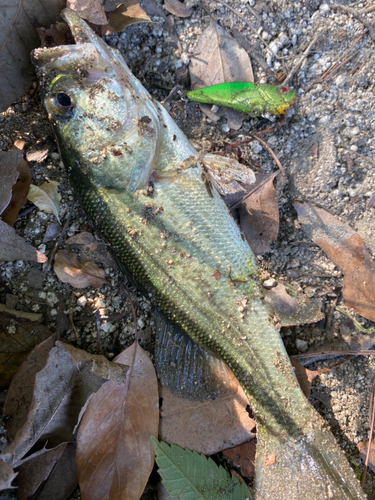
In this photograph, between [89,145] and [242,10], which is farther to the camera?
[242,10]

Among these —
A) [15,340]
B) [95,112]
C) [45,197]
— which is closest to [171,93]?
[95,112]

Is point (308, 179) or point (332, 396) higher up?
point (308, 179)

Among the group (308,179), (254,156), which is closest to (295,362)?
(308,179)

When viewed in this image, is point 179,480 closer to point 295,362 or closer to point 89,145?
point 295,362

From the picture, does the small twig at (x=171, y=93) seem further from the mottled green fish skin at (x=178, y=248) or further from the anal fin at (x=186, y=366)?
the anal fin at (x=186, y=366)

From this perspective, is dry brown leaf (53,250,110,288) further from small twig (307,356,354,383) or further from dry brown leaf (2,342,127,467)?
small twig (307,356,354,383)
